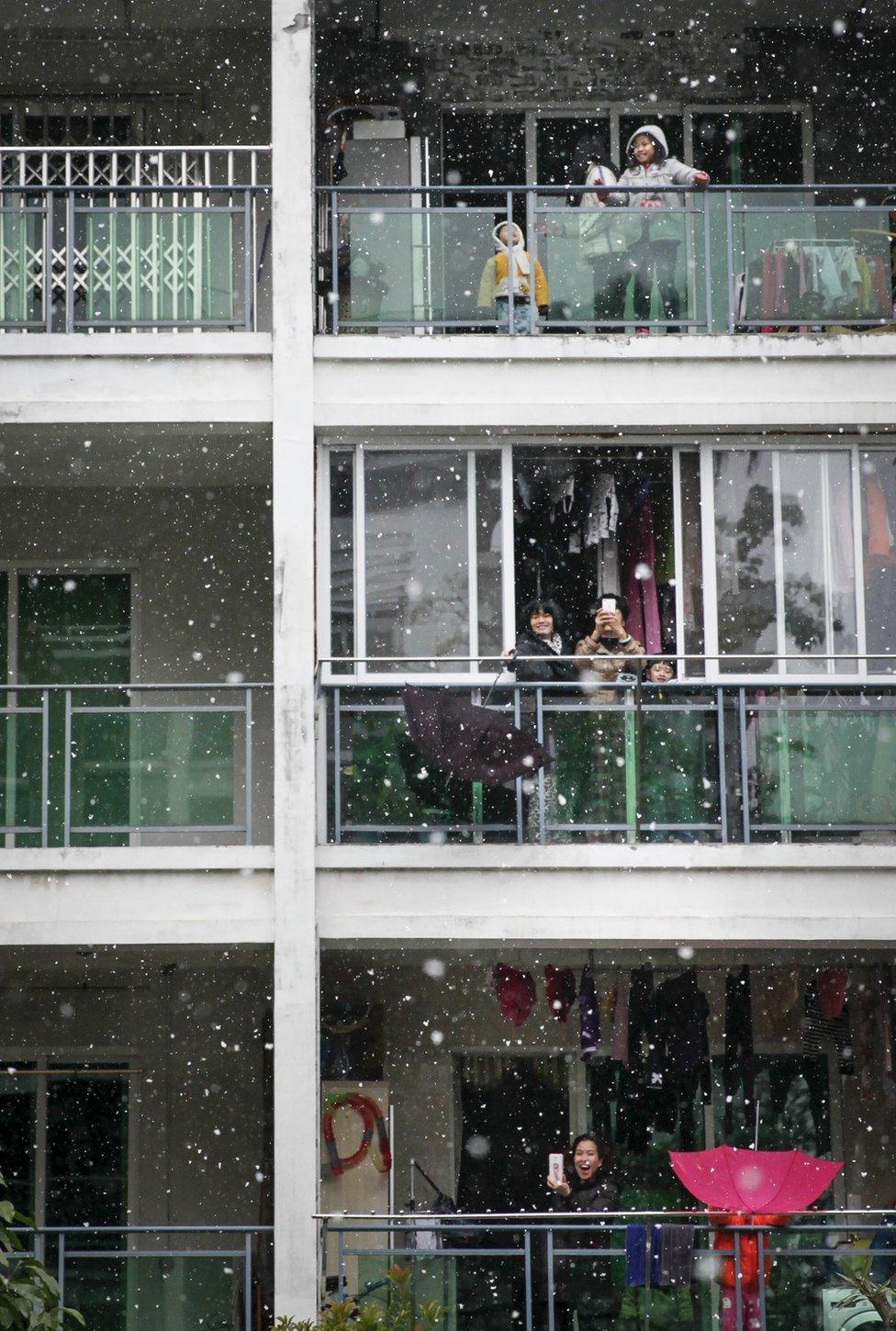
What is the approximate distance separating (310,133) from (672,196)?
2.83 metres

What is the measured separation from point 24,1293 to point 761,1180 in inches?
177

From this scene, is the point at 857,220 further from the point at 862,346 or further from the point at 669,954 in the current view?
the point at 669,954

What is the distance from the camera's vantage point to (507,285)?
12008 millimetres

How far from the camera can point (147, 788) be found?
11539 millimetres

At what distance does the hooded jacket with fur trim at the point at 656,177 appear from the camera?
12695 millimetres

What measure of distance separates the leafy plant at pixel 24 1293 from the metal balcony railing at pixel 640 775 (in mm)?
3342

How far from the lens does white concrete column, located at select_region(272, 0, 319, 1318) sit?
10.8 metres

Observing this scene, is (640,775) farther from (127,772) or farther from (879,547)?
(127,772)

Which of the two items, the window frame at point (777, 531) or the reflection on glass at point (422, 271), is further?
the reflection on glass at point (422, 271)

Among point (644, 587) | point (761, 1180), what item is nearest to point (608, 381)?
Result: point (644, 587)

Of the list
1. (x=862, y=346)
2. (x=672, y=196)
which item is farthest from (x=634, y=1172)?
(x=672, y=196)

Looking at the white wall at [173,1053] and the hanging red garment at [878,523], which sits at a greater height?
the hanging red garment at [878,523]

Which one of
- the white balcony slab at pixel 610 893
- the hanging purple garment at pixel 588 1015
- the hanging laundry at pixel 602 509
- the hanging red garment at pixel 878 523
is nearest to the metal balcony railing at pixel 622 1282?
the hanging purple garment at pixel 588 1015

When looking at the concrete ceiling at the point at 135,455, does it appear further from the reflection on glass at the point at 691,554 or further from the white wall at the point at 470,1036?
the white wall at the point at 470,1036
